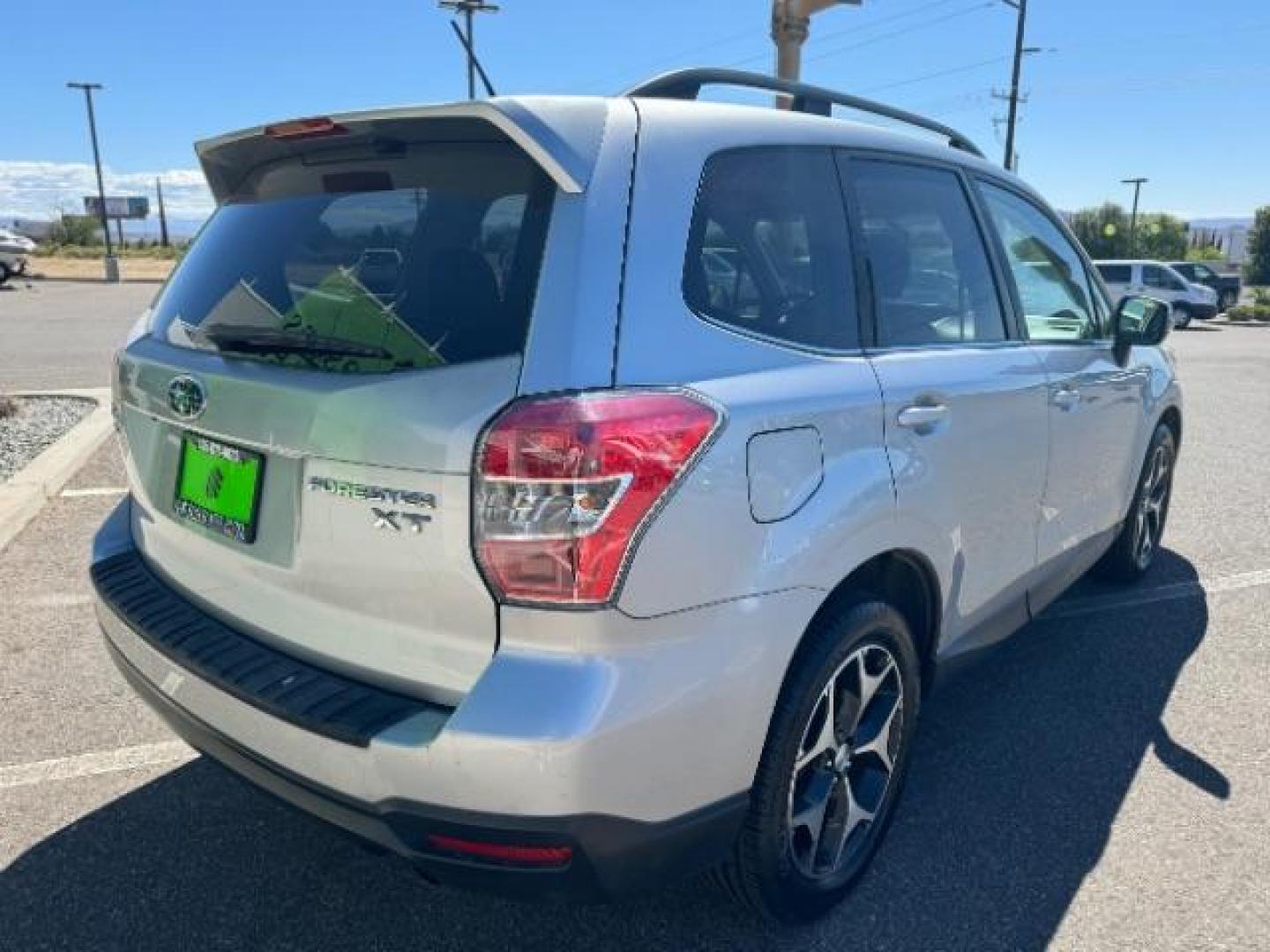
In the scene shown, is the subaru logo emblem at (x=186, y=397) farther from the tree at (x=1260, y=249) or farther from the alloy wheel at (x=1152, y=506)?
the tree at (x=1260, y=249)

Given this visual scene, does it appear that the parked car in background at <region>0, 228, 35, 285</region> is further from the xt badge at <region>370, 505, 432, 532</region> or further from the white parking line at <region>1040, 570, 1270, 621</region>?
the xt badge at <region>370, 505, 432, 532</region>

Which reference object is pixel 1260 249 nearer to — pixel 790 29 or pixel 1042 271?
pixel 790 29

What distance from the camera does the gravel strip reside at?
6316mm

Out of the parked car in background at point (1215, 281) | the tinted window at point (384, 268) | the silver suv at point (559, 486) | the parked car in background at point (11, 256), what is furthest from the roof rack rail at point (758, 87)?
the parked car in background at point (1215, 281)

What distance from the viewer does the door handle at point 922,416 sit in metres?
2.32

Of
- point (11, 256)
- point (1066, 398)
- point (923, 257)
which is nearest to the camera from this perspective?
point (923, 257)

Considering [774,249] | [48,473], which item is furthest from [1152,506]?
[48,473]

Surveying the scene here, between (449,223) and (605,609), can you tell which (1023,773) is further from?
(449,223)

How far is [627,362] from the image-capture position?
5.76ft

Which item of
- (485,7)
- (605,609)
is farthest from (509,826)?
(485,7)

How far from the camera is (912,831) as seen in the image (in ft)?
9.04

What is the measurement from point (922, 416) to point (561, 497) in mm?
1104

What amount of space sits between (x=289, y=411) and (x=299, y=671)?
528 mm

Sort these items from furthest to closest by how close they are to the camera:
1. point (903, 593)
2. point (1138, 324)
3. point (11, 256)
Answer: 1. point (11, 256)
2. point (1138, 324)
3. point (903, 593)
